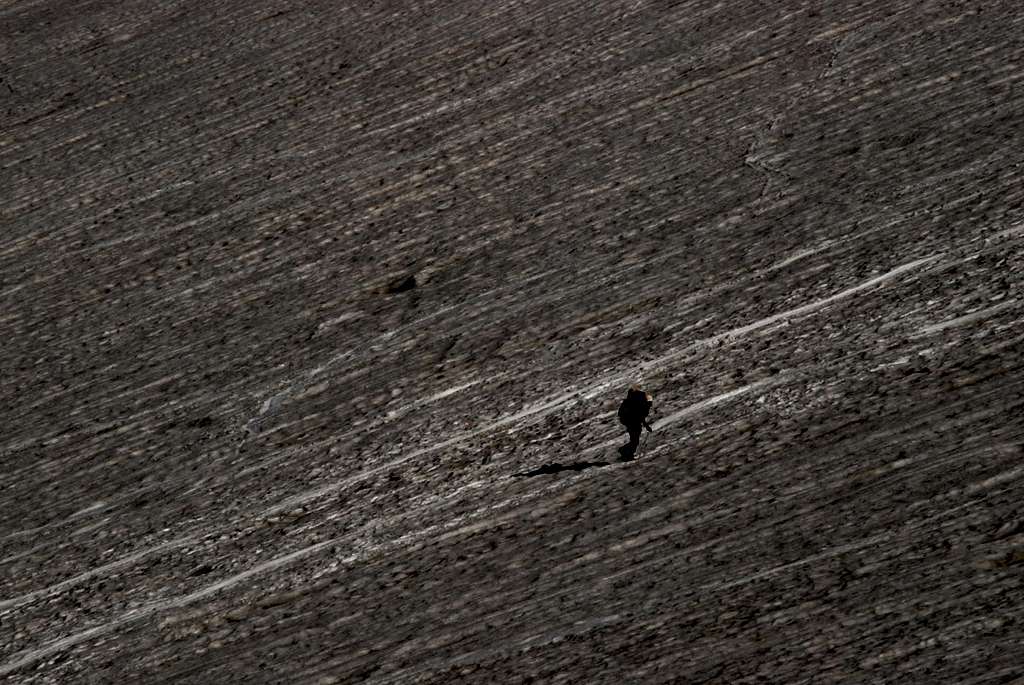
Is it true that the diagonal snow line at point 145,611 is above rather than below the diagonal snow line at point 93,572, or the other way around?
below

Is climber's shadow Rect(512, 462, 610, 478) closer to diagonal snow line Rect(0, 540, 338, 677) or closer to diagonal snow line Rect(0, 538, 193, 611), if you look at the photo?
diagonal snow line Rect(0, 540, 338, 677)

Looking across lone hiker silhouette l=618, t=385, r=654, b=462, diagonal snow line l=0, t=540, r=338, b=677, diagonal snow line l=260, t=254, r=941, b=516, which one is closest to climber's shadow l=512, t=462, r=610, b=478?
lone hiker silhouette l=618, t=385, r=654, b=462

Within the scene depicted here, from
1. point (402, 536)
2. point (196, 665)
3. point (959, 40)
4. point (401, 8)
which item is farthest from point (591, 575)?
point (401, 8)

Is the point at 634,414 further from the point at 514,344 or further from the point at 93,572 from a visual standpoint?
the point at 93,572

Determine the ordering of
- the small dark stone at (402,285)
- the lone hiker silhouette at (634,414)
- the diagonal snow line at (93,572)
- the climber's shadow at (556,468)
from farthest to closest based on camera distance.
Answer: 1. the small dark stone at (402,285)
2. the diagonal snow line at (93,572)
3. the climber's shadow at (556,468)
4. the lone hiker silhouette at (634,414)

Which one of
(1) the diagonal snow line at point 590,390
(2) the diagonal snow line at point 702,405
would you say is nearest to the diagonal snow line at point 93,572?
(1) the diagonal snow line at point 590,390

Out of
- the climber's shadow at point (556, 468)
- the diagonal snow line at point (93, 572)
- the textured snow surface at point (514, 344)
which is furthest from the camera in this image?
the diagonal snow line at point (93, 572)

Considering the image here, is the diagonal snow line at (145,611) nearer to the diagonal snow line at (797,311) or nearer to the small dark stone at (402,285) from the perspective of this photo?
the small dark stone at (402,285)
